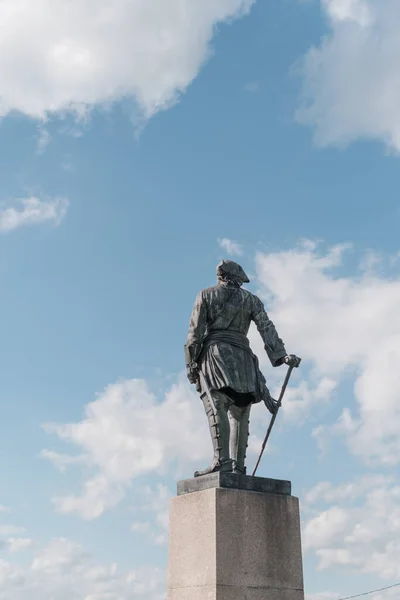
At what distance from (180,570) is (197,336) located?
3.22m

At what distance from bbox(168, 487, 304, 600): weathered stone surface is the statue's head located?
3.23 metres

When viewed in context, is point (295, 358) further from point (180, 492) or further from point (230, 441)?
point (180, 492)

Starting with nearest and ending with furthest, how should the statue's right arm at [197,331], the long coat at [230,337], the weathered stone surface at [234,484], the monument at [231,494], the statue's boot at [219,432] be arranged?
the monument at [231,494] → the weathered stone surface at [234,484] → the statue's boot at [219,432] → the long coat at [230,337] → the statue's right arm at [197,331]

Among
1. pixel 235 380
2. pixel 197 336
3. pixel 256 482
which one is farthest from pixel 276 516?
pixel 197 336

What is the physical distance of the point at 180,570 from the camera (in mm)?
9234

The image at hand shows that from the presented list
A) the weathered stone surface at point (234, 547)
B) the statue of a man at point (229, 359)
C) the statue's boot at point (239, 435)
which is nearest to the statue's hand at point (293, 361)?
the statue of a man at point (229, 359)

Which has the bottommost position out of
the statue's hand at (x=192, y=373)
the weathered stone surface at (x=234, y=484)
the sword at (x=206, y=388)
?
the weathered stone surface at (x=234, y=484)

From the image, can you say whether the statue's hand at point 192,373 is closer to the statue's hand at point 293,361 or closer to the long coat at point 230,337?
the long coat at point 230,337

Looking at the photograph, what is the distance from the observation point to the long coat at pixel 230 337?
997 cm

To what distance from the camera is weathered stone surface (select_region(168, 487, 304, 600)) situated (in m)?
8.80


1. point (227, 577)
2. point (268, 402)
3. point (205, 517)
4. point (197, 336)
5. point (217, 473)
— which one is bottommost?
point (227, 577)

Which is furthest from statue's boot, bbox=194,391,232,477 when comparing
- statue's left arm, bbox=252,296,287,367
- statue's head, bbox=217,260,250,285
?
statue's head, bbox=217,260,250,285

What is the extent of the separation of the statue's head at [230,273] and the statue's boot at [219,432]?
189 cm

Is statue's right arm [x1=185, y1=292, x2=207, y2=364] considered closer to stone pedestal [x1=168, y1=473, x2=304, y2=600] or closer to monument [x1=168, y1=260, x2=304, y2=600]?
monument [x1=168, y1=260, x2=304, y2=600]
